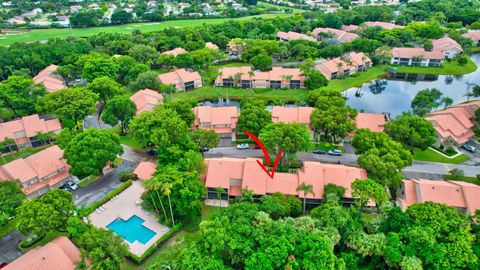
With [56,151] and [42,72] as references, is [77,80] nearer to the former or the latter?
[42,72]

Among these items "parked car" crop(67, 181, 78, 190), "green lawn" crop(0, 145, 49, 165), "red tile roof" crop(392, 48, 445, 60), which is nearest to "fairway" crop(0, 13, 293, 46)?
"red tile roof" crop(392, 48, 445, 60)

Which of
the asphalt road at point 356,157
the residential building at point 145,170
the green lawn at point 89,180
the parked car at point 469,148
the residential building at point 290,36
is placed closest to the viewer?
the residential building at point 145,170

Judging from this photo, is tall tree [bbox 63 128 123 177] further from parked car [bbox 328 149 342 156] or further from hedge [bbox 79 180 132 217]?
parked car [bbox 328 149 342 156]

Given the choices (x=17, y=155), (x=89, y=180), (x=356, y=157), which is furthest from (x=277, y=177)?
(x=17, y=155)

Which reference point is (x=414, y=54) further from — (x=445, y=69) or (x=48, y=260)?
(x=48, y=260)

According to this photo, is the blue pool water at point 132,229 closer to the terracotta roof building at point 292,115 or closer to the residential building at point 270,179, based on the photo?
the residential building at point 270,179

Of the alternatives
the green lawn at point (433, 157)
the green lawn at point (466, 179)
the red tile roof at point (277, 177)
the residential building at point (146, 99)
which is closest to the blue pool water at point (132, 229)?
the red tile roof at point (277, 177)
